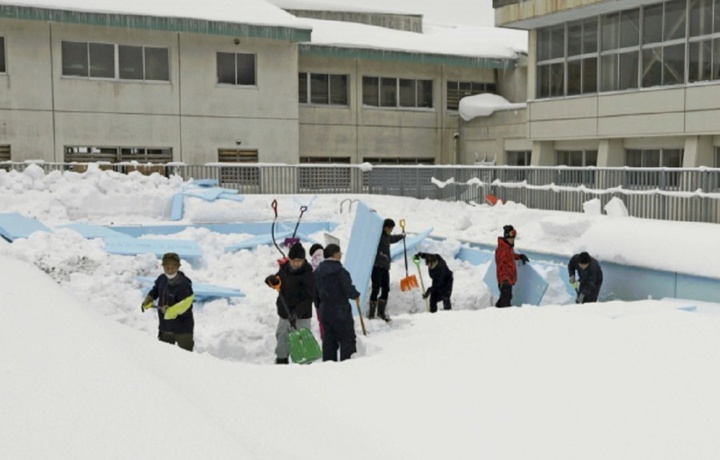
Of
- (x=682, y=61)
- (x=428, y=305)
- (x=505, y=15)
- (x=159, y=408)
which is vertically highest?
(x=505, y=15)

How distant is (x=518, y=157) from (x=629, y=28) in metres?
8.21

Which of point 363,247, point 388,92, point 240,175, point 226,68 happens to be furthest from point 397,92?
point 363,247

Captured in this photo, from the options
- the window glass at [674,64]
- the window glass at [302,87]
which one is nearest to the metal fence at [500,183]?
the window glass at [674,64]

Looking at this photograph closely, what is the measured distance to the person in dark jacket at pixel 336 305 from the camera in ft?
30.0

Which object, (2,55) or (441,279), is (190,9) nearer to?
(2,55)

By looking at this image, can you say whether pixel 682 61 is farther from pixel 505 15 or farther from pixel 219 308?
pixel 219 308

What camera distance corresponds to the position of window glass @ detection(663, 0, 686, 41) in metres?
23.0

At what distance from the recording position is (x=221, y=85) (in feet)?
96.1

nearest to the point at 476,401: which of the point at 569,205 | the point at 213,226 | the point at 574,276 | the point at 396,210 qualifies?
the point at 574,276

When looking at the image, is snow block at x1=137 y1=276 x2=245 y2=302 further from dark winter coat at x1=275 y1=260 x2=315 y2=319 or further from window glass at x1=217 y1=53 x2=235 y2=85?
window glass at x1=217 y1=53 x2=235 y2=85

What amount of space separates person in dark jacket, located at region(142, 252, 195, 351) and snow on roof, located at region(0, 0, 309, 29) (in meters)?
19.9

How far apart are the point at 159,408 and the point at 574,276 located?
10.4m

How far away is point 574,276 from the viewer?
13492 mm

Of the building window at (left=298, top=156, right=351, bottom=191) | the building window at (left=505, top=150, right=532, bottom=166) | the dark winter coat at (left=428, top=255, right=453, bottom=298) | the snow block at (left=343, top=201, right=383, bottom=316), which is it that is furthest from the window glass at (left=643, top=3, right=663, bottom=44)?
the snow block at (left=343, top=201, right=383, bottom=316)
